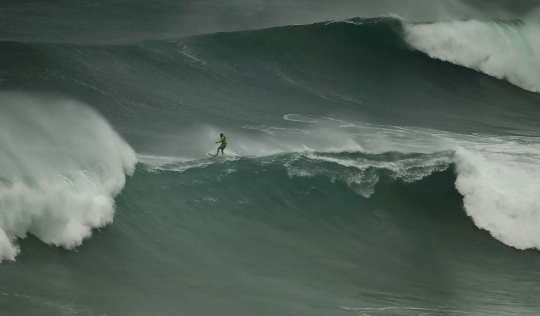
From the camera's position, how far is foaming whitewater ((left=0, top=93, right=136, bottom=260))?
42.4 feet

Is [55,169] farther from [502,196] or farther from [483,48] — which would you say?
[483,48]

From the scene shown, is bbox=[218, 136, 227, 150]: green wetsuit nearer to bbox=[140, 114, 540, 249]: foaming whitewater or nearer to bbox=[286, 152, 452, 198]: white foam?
bbox=[140, 114, 540, 249]: foaming whitewater

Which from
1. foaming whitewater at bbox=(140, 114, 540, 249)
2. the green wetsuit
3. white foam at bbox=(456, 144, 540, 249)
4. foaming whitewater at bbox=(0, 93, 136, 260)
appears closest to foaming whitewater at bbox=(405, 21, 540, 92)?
foaming whitewater at bbox=(140, 114, 540, 249)

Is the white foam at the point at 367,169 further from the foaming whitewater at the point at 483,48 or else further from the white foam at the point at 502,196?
the foaming whitewater at the point at 483,48

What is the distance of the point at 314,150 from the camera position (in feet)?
61.8

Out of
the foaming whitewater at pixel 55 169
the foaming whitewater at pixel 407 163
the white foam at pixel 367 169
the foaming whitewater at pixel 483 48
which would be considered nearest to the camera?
the foaming whitewater at pixel 55 169

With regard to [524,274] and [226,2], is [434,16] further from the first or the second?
[524,274]

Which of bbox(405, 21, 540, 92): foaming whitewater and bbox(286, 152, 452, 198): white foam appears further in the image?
bbox(405, 21, 540, 92): foaming whitewater

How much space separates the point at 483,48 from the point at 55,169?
19497 mm

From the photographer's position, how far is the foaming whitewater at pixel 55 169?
12922mm

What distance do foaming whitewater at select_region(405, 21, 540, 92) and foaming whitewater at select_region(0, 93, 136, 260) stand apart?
47.5 feet

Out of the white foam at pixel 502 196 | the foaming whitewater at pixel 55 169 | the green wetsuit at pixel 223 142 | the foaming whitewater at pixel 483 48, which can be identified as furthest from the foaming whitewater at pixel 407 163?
the foaming whitewater at pixel 483 48

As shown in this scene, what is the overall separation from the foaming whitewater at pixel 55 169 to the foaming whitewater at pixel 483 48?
14.5 metres

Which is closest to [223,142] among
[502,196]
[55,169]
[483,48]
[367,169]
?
[367,169]
